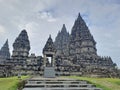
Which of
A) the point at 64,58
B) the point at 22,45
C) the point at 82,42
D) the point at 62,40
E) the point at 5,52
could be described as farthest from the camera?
the point at 5,52

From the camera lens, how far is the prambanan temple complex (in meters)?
46.2

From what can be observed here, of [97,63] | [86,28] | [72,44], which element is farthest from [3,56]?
[97,63]

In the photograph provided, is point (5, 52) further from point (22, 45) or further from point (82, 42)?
point (82, 42)

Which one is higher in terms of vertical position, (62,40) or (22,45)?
(62,40)

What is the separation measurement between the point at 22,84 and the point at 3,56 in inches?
3352

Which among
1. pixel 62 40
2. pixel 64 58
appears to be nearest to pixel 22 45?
pixel 64 58

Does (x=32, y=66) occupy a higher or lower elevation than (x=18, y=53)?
lower

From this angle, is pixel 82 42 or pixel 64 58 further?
pixel 82 42

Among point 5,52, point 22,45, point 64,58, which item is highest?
point 5,52

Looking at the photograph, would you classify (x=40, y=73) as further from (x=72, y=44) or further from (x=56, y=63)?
(x=72, y=44)

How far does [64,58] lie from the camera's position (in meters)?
55.8

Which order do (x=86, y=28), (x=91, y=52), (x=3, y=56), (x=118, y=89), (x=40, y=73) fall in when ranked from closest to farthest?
(x=118, y=89) < (x=40, y=73) < (x=91, y=52) < (x=86, y=28) < (x=3, y=56)

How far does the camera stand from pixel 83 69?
4878cm

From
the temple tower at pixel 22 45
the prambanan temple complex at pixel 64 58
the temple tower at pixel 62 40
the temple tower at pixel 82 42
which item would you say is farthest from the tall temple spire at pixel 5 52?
the temple tower at pixel 82 42
